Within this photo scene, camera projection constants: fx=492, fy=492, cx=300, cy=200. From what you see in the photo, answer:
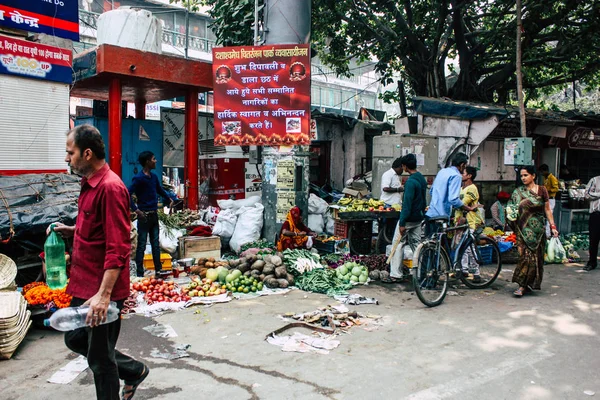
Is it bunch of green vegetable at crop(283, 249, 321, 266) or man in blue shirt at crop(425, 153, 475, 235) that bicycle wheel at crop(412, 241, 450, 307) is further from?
bunch of green vegetable at crop(283, 249, 321, 266)

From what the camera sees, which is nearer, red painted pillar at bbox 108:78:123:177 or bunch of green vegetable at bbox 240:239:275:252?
bunch of green vegetable at bbox 240:239:275:252

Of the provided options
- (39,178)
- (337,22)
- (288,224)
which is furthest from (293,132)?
(337,22)

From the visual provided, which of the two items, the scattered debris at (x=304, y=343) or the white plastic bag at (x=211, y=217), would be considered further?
the white plastic bag at (x=211, y=217)

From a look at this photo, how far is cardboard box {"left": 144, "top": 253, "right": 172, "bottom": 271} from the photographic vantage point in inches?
324

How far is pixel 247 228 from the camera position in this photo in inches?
384

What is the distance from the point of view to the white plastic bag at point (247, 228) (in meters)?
9.69

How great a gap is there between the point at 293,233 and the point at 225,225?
5.62 ft

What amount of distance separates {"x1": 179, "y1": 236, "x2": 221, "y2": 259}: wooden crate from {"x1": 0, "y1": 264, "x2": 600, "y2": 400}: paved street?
7.74 feet

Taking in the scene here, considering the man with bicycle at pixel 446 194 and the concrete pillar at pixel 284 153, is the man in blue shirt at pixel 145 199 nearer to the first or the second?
the concrete pillar at pixel 284 153

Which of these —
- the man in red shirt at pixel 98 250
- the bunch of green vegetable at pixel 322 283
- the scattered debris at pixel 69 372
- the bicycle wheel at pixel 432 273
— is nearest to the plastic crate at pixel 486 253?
the bicycle wheel at pixel 432 273

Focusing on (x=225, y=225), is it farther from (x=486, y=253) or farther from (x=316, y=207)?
(x=486, y=253)

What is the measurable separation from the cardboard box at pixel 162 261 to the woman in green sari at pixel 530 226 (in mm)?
5438

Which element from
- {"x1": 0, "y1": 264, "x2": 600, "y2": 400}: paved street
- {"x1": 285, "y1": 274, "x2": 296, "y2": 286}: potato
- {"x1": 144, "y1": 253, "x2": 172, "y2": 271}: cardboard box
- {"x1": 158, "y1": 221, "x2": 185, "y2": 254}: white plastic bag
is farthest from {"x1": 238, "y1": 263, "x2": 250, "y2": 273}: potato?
{"x1": 158, "y1": 221, "x2": 185, "y2": 254}: white plastic bag

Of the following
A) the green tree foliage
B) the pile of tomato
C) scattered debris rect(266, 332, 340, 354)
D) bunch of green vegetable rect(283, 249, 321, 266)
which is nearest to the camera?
scattered debris rect(266, 332, 340, 354)
